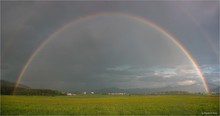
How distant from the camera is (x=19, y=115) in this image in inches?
973

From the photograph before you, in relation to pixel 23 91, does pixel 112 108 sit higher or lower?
lower

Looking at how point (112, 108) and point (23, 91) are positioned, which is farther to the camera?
point (23, 91)

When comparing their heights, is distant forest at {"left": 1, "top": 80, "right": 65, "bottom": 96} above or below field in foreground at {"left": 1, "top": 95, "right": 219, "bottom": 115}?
above

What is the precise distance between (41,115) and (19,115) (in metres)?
2.48

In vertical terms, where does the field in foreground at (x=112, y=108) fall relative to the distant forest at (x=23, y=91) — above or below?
below

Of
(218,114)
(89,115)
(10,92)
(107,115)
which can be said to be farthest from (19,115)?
(10,92)

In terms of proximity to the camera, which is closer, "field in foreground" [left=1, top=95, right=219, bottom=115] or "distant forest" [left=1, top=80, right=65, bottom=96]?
"field in foreground" [left=1, top=95, right=219, bottom=115]

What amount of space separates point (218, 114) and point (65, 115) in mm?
17577

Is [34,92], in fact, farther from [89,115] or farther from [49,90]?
[89,115]

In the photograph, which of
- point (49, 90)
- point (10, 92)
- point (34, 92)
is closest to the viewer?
point (10, 92)

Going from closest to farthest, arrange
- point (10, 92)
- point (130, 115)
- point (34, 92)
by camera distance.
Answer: point (130, 115)
point (10, 92)
point (34, 92)

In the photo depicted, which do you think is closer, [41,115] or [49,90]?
[41,115]

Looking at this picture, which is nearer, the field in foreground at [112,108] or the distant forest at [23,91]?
the field in foreground at [112,108]

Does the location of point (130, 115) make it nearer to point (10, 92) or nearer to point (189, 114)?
point (189, 114)
